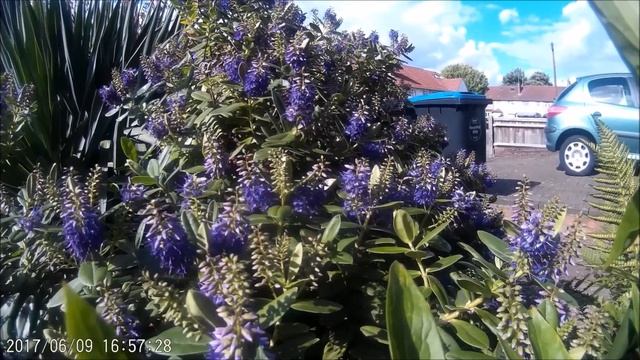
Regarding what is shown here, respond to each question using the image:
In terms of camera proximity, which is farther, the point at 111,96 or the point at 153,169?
the point at 111,96

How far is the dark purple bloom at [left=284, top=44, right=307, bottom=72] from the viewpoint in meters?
2.09

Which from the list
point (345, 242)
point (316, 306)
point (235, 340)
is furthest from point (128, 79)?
point (235, 340)

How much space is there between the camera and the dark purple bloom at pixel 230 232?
156 centimetres

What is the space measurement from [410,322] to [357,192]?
0.52 m

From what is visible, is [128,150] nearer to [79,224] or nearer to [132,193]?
[132,193]

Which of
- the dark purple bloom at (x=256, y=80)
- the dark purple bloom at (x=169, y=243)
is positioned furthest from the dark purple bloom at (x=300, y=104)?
the dark purple bloom at (x=169, y=243)

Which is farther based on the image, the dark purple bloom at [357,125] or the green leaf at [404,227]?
the dark purple bloom at [357,125]

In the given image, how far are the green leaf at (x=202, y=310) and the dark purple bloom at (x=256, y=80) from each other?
2.94ft

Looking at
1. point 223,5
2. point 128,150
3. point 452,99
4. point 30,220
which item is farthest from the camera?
point 452,99

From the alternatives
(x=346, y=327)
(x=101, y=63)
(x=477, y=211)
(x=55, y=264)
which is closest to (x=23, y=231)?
(x=55, y=264)

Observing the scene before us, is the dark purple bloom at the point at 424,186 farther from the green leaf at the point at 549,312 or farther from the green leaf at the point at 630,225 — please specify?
the green leaf at the point at 630,225

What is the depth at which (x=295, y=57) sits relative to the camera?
6.84 ft

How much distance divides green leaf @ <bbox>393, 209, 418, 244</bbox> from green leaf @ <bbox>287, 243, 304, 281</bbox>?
1.33 ft

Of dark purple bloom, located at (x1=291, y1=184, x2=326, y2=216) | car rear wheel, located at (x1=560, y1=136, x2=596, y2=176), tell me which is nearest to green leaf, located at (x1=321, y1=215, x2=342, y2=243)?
dark purple bloom, located at (x1=291, y1=184, x2=326, y2=216)
